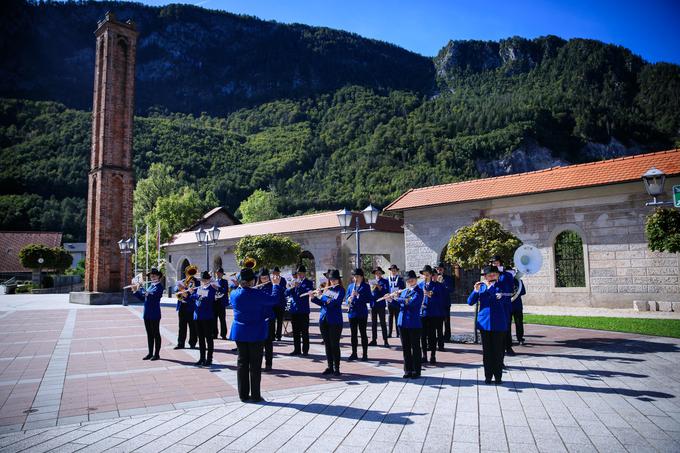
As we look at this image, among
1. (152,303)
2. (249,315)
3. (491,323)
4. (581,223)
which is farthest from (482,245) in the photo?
(581,223)

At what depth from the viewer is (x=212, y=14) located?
164m

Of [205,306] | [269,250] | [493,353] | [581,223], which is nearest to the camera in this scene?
[493,353]

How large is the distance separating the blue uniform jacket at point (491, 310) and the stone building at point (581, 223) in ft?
47.0

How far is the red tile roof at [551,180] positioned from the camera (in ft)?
60.3

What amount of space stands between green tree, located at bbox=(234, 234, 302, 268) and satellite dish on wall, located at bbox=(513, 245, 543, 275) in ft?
52.6

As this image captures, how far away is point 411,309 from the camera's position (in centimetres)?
768

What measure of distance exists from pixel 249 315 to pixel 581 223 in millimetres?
18280

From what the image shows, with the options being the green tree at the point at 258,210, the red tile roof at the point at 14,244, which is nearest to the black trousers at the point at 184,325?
the green tree at the point at 258,210

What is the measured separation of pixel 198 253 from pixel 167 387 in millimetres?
31883

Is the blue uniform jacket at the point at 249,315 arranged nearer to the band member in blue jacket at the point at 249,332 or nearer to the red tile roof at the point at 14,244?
the band member in blue jacket at the point at 249,332

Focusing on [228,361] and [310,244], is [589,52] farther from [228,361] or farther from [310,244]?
[228,361]

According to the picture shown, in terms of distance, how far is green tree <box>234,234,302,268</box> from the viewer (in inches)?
902

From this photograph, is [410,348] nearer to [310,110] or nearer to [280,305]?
[280,305]

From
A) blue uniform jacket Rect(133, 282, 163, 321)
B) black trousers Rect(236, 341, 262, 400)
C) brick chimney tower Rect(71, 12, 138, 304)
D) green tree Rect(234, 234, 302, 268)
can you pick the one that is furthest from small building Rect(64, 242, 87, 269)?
black trousers Rect(236, 341, 262, 400)
